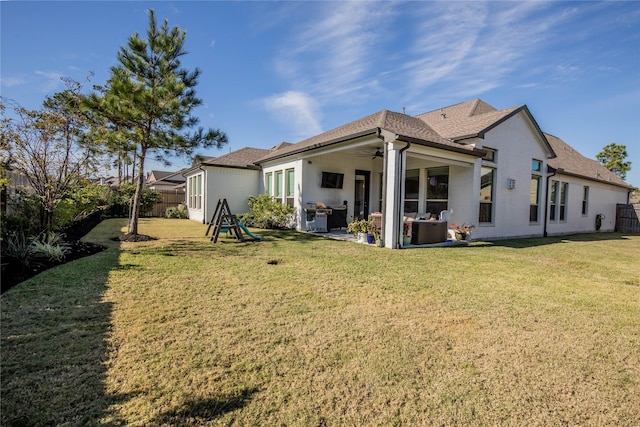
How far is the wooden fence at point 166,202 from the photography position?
21.0 m

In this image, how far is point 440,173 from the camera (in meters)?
11.4

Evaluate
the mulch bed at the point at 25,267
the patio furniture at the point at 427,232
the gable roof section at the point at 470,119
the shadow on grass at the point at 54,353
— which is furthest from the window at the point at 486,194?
the mulch bed at the point at 25,267

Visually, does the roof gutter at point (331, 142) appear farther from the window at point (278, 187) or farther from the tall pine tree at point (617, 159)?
the tall pine tree at point (617, 159)

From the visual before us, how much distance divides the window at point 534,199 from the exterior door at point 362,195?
6.81 metres

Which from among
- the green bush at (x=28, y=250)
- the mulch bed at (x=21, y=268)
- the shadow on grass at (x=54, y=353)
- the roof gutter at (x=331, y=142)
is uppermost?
the roof gutter at (x=331, y=142)

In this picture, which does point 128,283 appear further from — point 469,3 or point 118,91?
point 469,3

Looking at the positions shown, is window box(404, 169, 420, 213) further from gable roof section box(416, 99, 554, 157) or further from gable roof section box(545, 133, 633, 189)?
gable roof section box(545, 133, 633, 189)

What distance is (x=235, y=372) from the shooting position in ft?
7.81

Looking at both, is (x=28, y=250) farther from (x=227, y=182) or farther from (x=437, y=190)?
(x=437, y=190)

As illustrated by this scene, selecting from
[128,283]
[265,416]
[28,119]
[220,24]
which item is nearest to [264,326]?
[265,416]

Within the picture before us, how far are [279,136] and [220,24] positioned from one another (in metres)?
12.4

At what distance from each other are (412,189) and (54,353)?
1136cm

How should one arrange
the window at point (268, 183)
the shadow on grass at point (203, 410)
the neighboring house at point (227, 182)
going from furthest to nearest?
the neighboring house at point (227, 182) → the window at point (268, 183) → the shadow on grass at point (203, 410)

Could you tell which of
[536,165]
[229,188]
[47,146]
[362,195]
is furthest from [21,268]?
[536,165]
